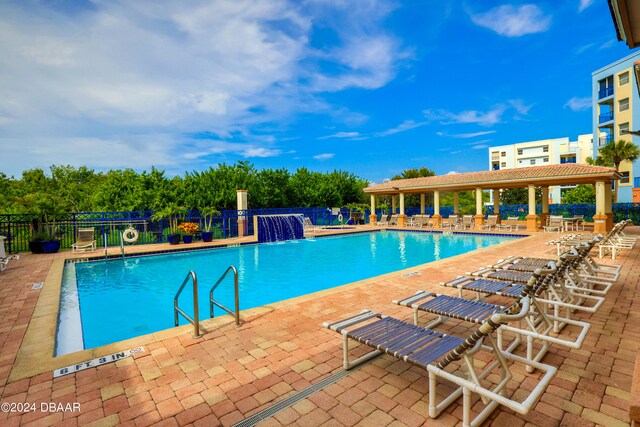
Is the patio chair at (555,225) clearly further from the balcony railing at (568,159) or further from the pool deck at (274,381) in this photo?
the balcony railing at (568,159)

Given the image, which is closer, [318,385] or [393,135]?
[318,385]

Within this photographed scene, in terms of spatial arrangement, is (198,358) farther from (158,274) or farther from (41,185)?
(41,185)

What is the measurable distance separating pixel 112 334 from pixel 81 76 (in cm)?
1671

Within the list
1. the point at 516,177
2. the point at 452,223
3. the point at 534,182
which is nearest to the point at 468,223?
the point at 452,223

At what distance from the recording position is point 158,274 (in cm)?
991

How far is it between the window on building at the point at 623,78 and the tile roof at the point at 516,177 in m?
24.9

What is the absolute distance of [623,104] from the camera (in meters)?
35.0

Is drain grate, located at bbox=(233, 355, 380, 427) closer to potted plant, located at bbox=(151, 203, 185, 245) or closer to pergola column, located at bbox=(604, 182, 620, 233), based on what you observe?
potted plant, located at bbox=(151, 203, 185, 245)

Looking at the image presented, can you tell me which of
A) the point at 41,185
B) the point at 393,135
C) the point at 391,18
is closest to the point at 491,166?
the point at 393,135

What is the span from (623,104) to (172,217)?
46.7m

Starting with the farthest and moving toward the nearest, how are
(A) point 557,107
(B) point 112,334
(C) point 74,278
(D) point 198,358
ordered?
1. (A) point 557,107
2. (C) point 74,278
3. (B) point 112,334
4. (D) point 198,358

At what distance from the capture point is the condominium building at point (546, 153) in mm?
56781

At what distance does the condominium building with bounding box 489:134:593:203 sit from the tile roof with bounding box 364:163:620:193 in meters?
40.5

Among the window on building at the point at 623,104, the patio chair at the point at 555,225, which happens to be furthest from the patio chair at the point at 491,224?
the window on building at the point at 623,104
